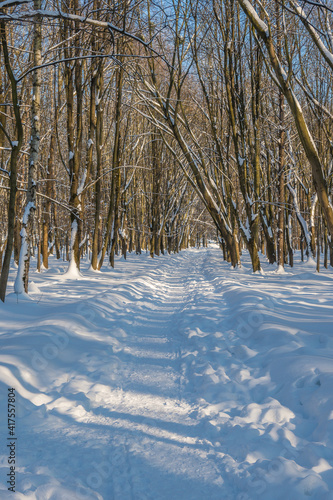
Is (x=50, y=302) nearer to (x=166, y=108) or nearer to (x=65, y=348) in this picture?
(x=65, y=348)

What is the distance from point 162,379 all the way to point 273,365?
47.9 inches

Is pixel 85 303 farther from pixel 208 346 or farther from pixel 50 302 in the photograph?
pixel 208 346

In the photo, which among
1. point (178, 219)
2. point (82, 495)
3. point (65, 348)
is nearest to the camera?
point (82, 495)

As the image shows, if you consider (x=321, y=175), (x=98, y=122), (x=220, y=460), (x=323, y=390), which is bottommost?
(x=220, y=460)

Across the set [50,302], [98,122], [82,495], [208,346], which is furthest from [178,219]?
[82,495]

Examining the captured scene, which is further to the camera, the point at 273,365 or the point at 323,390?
the point at 273,365

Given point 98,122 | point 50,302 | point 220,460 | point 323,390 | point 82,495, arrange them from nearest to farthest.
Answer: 1. point 82,495
2. point 220,460
3. point 323,390
4. point 50,302
5. point 98,122

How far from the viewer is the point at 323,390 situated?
9.52 ft

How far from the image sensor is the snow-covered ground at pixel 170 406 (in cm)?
210

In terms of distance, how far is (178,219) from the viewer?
39312 mm

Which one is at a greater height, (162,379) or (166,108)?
(166,108)

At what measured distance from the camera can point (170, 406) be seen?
311 cm

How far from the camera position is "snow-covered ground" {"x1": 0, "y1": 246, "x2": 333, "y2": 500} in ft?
6.90

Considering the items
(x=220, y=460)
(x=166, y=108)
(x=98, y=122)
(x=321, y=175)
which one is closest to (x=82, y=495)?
(x=220, y=460)
